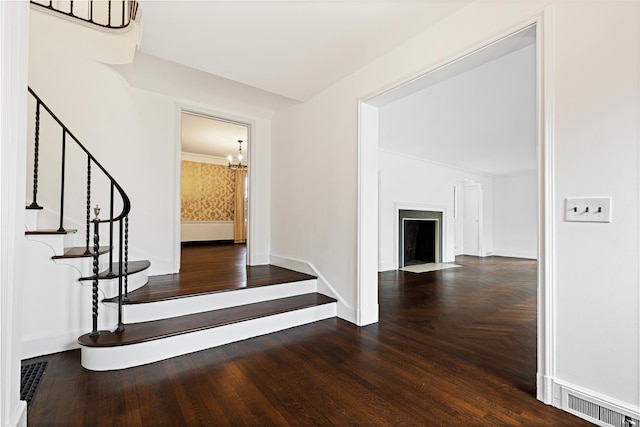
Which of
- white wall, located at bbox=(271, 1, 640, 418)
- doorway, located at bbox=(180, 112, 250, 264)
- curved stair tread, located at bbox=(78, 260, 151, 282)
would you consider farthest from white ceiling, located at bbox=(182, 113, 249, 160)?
white wall, located at bbox=(271, 1, 640, 418)

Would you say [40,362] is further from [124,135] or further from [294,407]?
[124,135]

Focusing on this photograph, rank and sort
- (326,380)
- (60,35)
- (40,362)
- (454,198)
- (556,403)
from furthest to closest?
(454,198) < (60,35) < (40,362) < (326,380) < (556,403)

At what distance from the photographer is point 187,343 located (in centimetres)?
240

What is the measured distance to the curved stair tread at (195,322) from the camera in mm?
2195

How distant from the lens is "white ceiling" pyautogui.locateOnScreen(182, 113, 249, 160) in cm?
544

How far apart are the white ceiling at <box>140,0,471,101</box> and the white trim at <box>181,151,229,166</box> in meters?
5.31

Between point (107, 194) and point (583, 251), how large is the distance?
4154mm

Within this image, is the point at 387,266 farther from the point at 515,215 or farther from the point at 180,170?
the point at 515,215

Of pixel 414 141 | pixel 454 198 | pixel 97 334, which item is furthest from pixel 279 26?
pixel 454 198

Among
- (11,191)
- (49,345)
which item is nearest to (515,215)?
(49,345)

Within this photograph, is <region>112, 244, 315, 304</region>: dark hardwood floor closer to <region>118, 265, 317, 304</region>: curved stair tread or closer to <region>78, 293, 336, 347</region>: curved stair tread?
<region>118, 265, 317, 304</region>: curved stair tread

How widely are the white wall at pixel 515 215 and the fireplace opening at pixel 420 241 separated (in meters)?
2.85

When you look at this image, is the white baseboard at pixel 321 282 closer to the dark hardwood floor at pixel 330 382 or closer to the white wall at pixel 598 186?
the dark hardwood floor at pixel 330 382

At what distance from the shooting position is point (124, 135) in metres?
3.46
